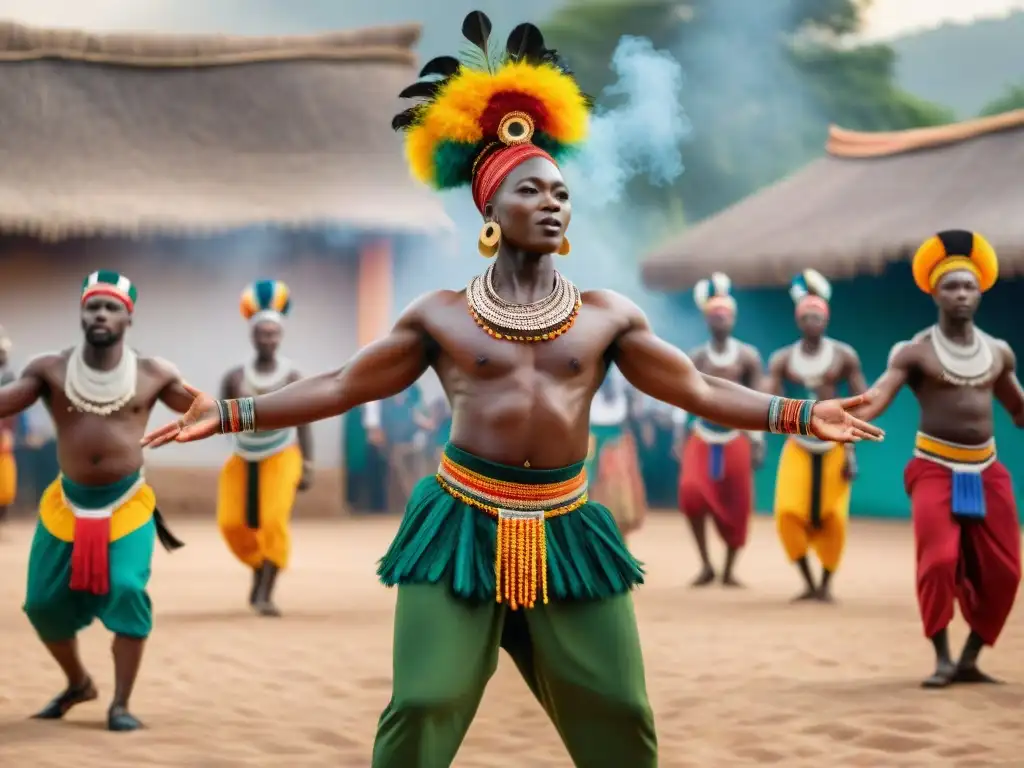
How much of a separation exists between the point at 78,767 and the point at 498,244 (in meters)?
2.82

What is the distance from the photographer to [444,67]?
16.5 ft

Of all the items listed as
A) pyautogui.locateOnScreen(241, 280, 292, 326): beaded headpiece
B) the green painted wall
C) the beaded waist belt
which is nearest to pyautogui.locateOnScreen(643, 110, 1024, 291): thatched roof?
the green painted wall

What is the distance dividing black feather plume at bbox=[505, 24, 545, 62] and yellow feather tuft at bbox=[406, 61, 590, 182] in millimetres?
34

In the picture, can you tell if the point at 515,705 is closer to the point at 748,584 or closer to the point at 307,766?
the point at 307,766

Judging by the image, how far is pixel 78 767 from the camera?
6.30 meters

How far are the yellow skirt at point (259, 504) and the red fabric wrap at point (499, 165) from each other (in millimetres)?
5970

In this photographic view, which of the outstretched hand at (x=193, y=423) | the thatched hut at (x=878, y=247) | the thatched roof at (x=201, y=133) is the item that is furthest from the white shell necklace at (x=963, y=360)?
the thatched roof at (x=201, y=133)

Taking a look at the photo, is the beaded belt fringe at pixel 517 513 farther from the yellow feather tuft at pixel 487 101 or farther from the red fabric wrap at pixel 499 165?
the yellow feather tuft at pixel 487 101

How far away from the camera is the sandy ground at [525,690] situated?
260 inches

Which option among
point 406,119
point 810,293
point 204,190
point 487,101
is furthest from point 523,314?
point 204,190

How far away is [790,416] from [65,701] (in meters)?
3.91

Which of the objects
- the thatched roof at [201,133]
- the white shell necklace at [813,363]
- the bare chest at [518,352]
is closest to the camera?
the bare chest at [518,352]

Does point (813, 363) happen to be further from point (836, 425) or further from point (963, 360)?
point (836, 425)

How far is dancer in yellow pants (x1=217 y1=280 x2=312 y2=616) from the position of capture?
35.2ft
